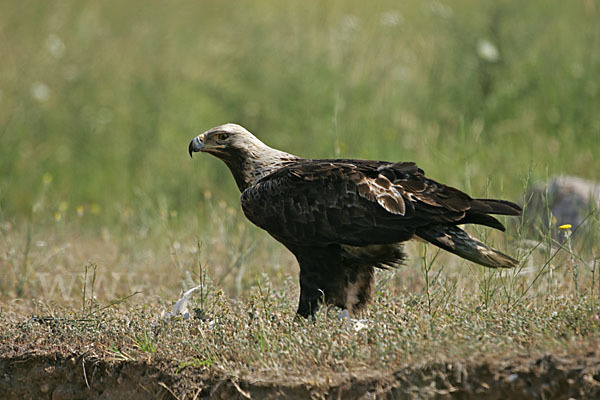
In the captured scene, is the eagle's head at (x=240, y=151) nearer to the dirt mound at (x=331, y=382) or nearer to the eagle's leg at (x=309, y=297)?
the eagle's leg at (x=309, y=297)

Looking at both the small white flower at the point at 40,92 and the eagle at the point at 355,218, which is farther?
the small white flower at the point at 40,92

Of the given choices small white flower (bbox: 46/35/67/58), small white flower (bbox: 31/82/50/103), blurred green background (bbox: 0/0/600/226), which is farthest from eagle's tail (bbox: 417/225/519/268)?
small white flower (bbox: 31/82/50/103)

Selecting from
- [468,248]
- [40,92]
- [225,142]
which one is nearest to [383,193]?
[468,248]

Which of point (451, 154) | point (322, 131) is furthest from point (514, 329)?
point (322, 131)

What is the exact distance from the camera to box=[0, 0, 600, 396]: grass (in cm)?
535

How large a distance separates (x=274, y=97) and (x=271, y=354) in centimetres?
634

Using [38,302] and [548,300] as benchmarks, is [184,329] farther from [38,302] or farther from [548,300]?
[548,300]

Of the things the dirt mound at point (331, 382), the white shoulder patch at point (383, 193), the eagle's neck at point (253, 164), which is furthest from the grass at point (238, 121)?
the eagle's neck at point (253, 164)

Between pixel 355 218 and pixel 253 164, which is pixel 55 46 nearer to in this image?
pixel 253 164

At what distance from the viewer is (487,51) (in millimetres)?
9508

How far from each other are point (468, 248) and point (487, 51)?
549cm

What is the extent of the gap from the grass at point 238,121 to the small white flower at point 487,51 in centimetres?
4

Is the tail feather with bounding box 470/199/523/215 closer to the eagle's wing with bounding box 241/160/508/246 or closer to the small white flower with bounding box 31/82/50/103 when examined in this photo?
the eagle's wing with bounding box 241/160/508/246

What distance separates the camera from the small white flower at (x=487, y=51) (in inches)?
374
